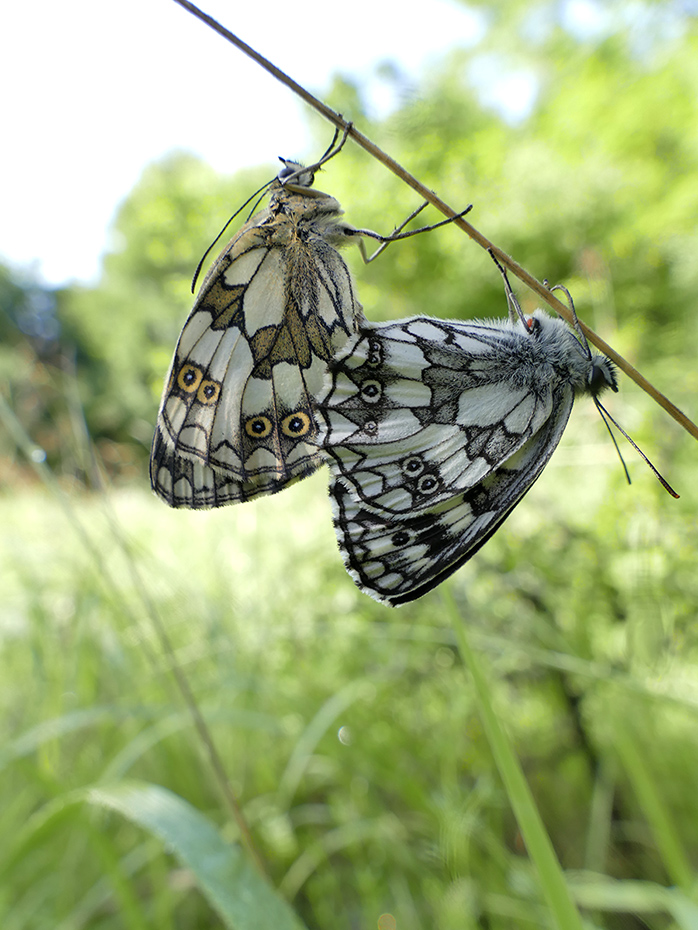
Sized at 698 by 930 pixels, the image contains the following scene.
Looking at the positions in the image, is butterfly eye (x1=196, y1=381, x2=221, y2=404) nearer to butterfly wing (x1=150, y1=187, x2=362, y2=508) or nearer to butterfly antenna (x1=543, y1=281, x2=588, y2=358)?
butterfly wing (x1=150, y1=187, x2=362, y2=508)

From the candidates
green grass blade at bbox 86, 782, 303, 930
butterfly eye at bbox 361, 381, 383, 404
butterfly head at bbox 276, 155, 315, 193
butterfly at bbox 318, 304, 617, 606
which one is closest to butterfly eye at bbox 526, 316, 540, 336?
butterfly at bbox 318, 304, 617, 606

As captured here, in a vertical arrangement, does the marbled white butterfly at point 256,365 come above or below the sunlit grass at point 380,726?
above

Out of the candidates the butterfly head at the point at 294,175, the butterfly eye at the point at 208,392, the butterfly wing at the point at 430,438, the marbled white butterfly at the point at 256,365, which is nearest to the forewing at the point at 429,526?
the butterfly wing at the point at 430,438

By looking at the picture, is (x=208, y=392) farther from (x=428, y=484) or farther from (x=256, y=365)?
(x=428, y=484)

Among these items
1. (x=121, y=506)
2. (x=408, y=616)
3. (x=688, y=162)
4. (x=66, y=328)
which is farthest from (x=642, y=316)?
(x=66, y=328)

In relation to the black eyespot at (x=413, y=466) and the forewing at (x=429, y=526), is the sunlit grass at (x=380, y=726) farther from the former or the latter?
the black eyespot at (x=413, y=466)

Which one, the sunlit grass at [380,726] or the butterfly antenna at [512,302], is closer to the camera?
the butterfly antenna at [512,302]
